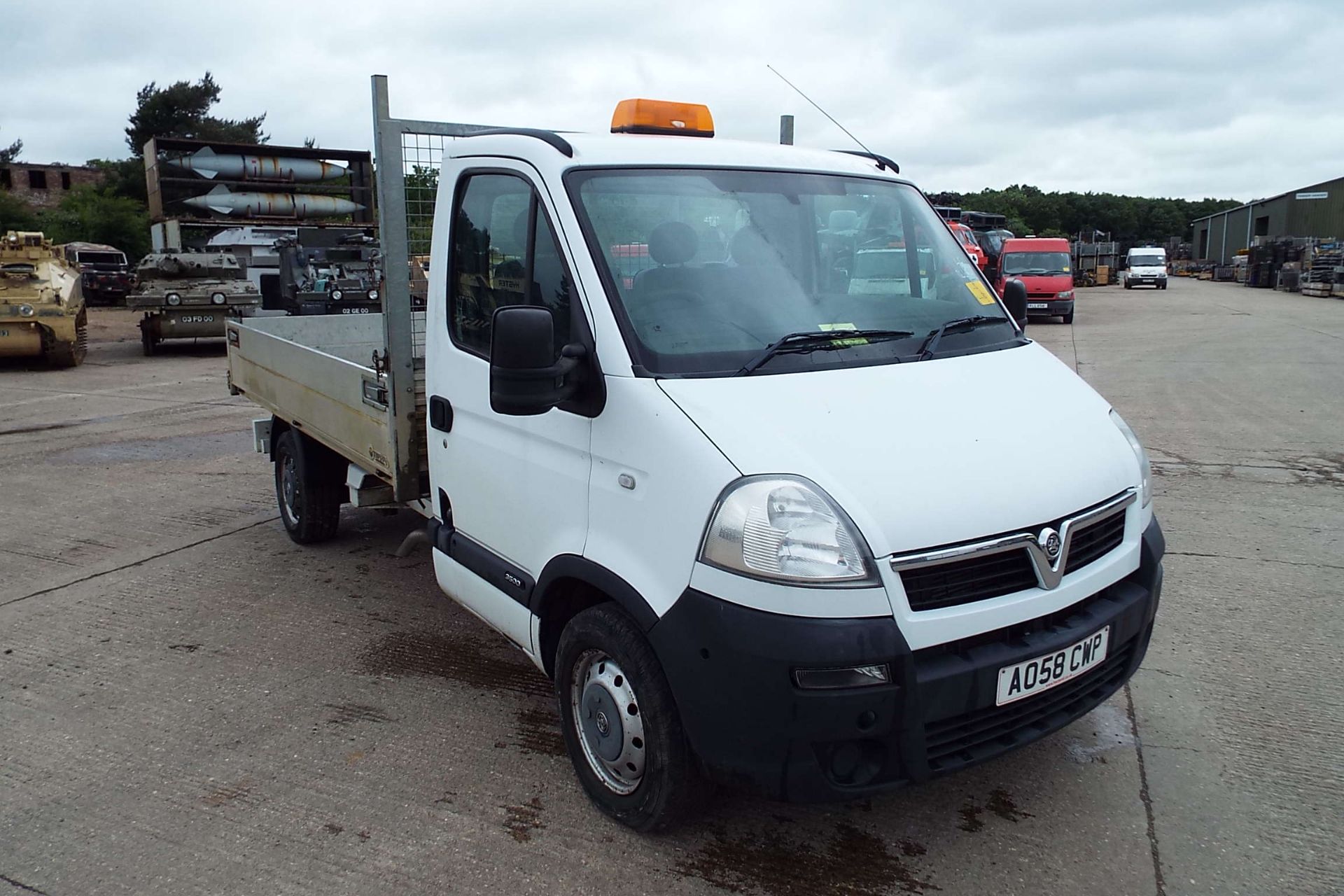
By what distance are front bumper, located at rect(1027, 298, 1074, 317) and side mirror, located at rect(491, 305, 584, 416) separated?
22424 millimetres

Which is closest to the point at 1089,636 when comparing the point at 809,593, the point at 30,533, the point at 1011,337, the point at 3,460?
the point at 809,593

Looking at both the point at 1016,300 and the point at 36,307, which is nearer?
the point at 1016,300

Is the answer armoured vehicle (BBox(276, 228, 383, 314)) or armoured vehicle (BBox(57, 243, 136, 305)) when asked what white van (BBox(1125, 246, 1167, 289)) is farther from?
armoured vehicle (BBox(57, 243, 136, 305))

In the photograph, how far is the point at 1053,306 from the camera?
23.4 metres

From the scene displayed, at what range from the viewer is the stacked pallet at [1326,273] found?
1264 inches

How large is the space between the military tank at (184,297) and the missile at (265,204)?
1.97 metres

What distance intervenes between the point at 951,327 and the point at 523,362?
59.6 inches

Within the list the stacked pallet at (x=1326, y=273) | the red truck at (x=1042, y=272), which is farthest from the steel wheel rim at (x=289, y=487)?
the stacked pallet at (x=1326, y=273)

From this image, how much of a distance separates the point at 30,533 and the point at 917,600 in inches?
247

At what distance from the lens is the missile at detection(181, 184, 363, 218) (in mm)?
19625

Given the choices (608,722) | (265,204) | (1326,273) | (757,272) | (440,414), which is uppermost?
(265,204)

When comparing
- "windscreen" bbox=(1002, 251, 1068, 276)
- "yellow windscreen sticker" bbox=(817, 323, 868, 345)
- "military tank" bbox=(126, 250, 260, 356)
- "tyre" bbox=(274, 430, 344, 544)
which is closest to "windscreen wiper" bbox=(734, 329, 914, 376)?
"yellow windscreen sticker" bbox=(817, 323, 868, 345)

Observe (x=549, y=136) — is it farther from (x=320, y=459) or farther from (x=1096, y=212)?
(x=1096, y=212)

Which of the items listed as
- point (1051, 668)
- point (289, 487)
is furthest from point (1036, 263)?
point (1051, 668)
